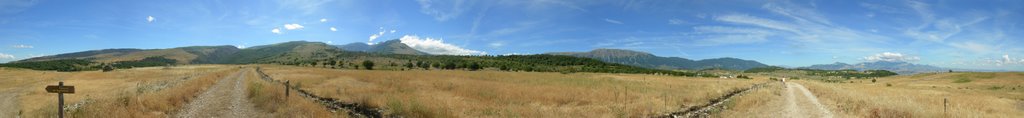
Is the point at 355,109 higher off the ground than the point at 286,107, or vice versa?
Answer: the point at 286,107

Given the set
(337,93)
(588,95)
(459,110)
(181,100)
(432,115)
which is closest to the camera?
(432,115)

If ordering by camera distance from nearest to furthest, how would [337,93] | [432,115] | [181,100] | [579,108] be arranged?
[432,115]
[579,108]
[181,100]
[337,93]

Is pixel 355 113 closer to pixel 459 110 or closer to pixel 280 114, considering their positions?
pixel 280 114

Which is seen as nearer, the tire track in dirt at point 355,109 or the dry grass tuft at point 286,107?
the dry grass tuft at point 286,107

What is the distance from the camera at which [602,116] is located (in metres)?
18.7

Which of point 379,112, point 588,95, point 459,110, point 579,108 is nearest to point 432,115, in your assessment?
point 459,110

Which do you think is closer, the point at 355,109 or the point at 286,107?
the point at 286,107

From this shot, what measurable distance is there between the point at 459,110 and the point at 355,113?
14.6 ft

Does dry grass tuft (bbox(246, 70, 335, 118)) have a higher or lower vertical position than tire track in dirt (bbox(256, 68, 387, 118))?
higher

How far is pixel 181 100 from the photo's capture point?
2453cm

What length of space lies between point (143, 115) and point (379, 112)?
785 centimetres

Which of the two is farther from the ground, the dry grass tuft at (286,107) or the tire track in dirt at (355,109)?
the dry grass tuft at (286,107)

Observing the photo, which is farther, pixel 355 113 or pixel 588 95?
pixel 588 95

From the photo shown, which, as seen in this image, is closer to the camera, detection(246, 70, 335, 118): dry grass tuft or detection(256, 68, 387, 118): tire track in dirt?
detection(246, 70, 335, 118): dry grass tuft
